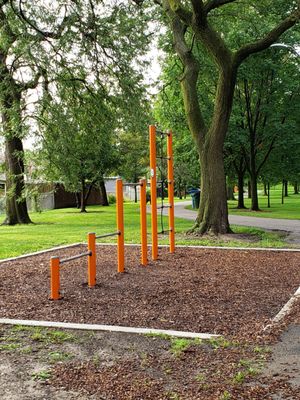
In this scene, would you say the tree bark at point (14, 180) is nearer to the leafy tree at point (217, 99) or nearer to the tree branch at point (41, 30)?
the tree branch at point (41, 30)

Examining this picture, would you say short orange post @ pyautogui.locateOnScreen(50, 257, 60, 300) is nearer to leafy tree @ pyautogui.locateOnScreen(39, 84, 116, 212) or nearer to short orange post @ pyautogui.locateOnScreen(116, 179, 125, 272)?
short orange post @ pyautogui.locateOnScreen(116, 179, 125, 272)

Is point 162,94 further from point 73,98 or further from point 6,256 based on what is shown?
point 6,256

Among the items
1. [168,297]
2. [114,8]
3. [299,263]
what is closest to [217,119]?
[114,8]

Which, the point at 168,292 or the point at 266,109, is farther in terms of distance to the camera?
the point at 266,109

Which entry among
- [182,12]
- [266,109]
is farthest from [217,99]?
[266,109]

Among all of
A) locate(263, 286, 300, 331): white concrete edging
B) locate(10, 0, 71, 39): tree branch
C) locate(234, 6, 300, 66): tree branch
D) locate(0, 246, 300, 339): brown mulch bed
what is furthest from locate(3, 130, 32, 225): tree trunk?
locate(263, 286, 300, 331): white concrete edging

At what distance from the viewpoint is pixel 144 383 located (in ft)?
12.0

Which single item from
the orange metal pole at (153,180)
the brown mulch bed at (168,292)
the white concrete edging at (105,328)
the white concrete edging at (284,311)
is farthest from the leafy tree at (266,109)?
the white concrete edging at (105,328)

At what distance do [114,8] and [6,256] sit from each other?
25.0 ft

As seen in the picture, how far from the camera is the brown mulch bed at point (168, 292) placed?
18.0 ft

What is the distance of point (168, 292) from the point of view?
22.0 feet

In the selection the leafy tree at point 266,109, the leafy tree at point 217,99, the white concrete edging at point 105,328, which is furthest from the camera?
the leafy tree at point 266,109

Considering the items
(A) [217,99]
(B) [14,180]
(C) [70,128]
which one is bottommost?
(B) [14,180]

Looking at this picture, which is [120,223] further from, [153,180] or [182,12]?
[182,12]
